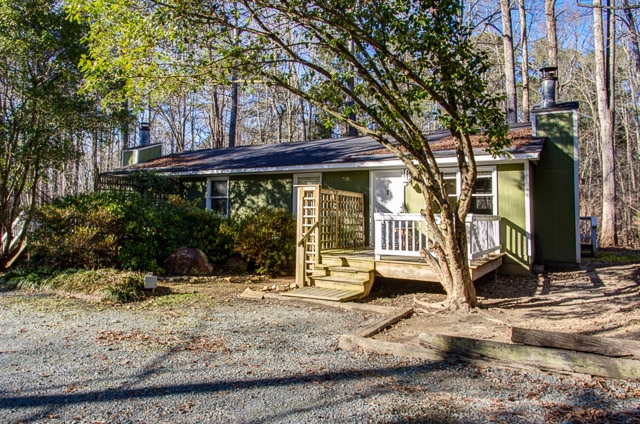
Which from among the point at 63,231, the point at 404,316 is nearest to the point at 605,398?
the point at 404,316

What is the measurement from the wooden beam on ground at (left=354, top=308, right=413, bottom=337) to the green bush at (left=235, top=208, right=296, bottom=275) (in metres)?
3.99

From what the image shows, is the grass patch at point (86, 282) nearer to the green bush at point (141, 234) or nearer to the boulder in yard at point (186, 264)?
the green bush at point (141, 234)

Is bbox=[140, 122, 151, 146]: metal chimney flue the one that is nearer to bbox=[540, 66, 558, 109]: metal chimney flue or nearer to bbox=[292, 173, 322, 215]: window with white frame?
bbox=[292, 173, 322, 215]: window with white frame

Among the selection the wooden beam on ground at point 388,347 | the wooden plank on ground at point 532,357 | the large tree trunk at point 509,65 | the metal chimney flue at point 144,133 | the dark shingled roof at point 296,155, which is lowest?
the wooden beam on ground at point 388,347

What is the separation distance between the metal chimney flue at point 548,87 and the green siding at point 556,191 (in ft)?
2.12

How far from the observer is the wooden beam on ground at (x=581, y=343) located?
334 centimetres

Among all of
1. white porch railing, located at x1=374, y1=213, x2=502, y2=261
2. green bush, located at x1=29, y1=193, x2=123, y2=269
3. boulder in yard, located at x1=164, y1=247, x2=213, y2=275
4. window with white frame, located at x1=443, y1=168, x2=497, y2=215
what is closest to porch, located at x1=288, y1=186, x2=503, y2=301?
white porch railing, located at x1=374, y1=213, x2=502, y2=261

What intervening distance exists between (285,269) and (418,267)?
345cm

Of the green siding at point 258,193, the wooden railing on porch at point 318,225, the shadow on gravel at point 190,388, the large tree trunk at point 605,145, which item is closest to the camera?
the shadow on gravel at point 190,388

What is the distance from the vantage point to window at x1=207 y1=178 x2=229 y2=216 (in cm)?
1273

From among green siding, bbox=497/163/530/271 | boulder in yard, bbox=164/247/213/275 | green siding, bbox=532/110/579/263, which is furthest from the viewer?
green siding, bbox=532/110/579/263

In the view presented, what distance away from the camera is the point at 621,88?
22656 millimetres

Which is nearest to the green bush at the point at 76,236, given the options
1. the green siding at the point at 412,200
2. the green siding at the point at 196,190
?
the green siding at the point at 196,190

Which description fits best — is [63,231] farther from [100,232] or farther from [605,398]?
[605,398]
